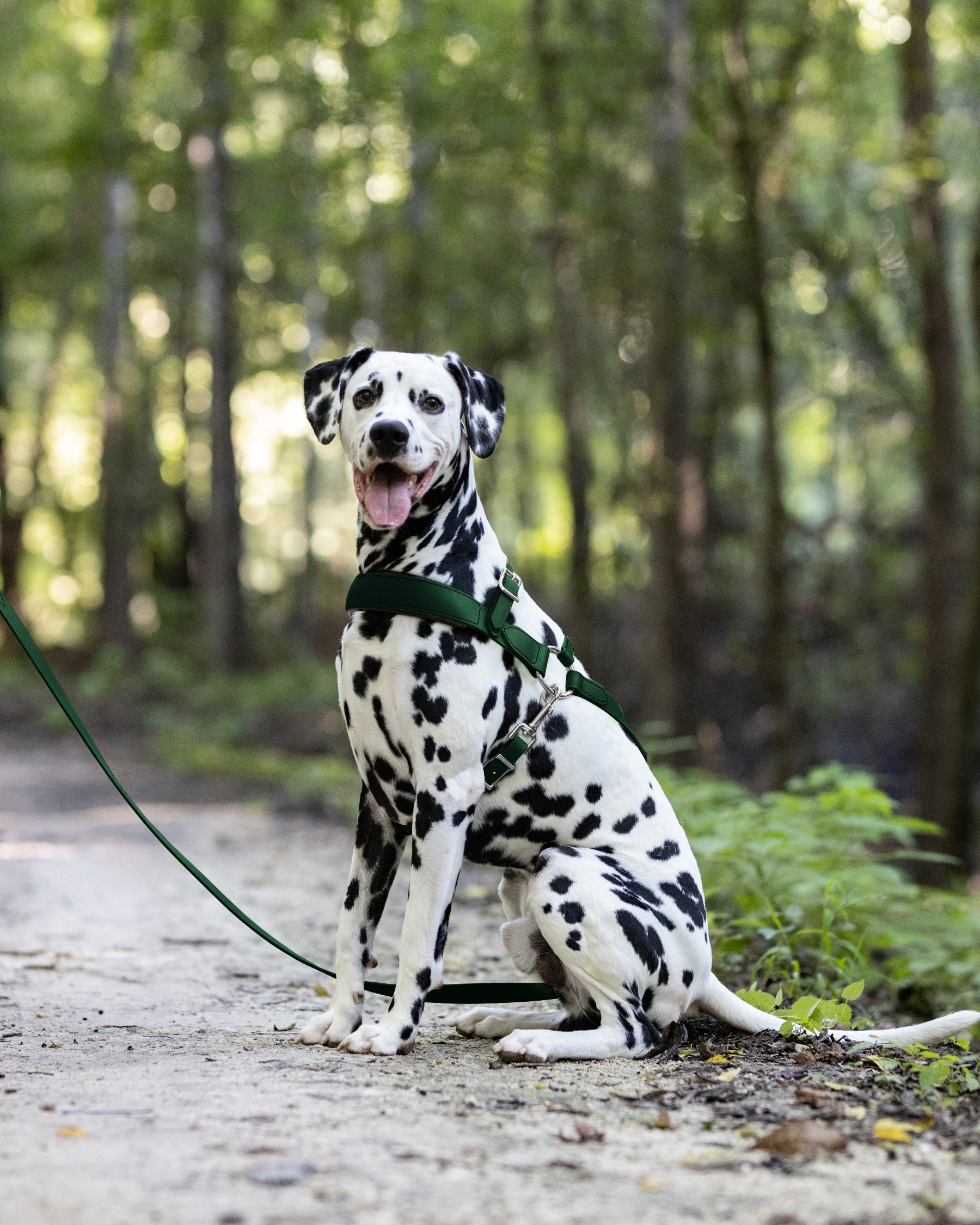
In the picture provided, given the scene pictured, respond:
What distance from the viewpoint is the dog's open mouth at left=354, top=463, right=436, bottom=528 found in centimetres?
402

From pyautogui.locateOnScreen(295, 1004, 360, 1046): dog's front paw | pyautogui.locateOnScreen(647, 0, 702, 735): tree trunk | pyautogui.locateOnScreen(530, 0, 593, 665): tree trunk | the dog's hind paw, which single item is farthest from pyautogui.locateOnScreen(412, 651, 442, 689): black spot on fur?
pyautogui.locateOnScreen(530, 0, 593, 665): tree trunk

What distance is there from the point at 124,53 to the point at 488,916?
23.1 metres

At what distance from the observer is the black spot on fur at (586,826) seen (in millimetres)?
4234

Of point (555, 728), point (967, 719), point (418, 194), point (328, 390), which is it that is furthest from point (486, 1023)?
point (418, 194)

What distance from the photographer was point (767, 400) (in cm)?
1146

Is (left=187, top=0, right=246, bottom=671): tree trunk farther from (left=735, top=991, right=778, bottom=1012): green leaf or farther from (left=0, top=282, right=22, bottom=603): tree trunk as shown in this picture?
(left=735, top=991, right=778, bottom=1012): green leaf

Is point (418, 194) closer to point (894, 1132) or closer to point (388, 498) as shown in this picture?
point (388, 498)

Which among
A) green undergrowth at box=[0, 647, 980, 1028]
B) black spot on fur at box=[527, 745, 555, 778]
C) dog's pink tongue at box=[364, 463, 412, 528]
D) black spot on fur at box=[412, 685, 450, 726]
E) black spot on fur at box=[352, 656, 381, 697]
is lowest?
green undergrowth at box=[0, 647, 980, 1028]

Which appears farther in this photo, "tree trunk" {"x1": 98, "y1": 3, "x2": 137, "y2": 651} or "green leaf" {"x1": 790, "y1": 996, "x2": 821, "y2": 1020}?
"tree trunk" {"x1": 98, "y1": 3, "x2": 137, "y2": 651}

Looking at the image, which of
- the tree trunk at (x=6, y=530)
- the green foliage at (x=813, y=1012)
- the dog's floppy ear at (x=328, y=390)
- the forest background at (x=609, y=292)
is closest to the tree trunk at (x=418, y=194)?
the forest background at (x=609, y=292)

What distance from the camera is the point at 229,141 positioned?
25.0 meters

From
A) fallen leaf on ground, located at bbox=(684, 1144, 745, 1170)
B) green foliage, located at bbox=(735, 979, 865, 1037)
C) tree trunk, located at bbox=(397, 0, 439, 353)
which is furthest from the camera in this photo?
tree trunk, located at bbox=(397, 0, 439, 353)

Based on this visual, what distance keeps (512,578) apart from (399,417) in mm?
740

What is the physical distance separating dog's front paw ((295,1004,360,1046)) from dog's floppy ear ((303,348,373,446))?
1.99 metres
